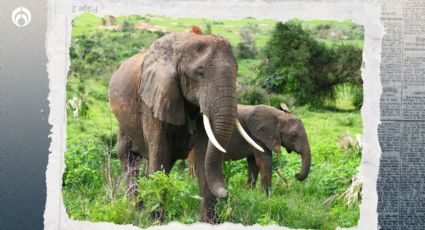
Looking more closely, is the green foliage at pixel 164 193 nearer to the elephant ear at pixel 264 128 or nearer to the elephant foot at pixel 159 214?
the elephant foot at pixel 159 214

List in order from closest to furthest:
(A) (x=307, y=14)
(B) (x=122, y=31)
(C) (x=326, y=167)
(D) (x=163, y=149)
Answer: (D) (x=163, y=149) < (A) (x=307, y=14) < (C) (x=326, y=167) < (B) (x=122, y=31)

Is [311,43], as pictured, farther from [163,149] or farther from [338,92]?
[163,149]

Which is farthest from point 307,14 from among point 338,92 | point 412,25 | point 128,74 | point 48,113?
point 338,92

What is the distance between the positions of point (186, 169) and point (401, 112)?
4.63 feet

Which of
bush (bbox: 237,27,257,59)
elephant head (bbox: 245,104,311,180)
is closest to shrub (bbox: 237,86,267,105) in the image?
bush (bbox: 237,27,257,59)

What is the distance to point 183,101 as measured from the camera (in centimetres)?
550

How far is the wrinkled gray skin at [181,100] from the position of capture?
17.4 feet

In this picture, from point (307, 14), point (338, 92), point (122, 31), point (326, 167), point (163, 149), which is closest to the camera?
point (163, 149)

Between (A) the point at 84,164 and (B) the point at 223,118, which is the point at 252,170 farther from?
(B) the point at 223,118

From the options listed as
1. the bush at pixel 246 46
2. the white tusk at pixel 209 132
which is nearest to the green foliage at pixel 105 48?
the bush at pixel 246 46

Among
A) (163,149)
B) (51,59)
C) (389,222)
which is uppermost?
(51,59)

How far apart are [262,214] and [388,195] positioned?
0.79m

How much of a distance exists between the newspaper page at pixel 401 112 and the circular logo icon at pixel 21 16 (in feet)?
5.98

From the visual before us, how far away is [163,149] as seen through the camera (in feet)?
18.1
